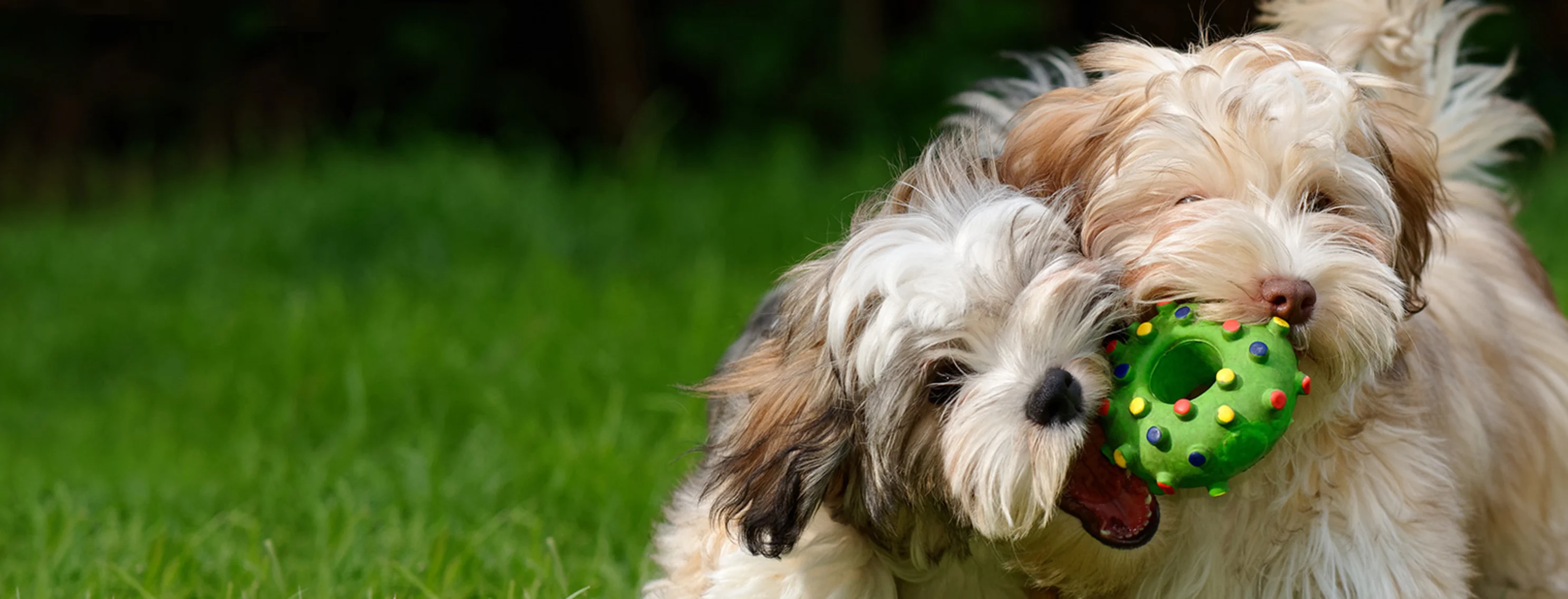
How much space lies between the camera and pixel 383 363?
560 centimetres

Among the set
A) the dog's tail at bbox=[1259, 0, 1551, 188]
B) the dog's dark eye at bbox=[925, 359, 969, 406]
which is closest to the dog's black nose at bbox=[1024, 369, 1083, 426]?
the dog's dark eye at bbox=[925, 359, 969, 406]

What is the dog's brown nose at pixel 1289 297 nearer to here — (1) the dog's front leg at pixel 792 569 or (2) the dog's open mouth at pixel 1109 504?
(2) the dog's open mouth at pixel 1109 504

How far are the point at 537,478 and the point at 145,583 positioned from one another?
1.21 m

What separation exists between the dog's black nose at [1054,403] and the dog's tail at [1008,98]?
25.9 inches

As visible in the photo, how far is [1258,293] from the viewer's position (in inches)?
91.8

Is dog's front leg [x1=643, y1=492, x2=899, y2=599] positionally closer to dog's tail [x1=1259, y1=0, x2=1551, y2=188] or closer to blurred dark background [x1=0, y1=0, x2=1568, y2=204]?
dog's tail [x1=1259, y1=0, x2=1551, y2=188]

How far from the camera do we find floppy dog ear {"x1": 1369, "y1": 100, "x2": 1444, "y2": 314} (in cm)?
275

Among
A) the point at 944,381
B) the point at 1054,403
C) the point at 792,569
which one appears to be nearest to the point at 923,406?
the point at 944,381

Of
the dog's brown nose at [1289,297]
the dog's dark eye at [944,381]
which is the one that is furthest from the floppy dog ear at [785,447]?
the dog's brown nose at [1289,297]

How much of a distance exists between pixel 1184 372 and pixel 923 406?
0.37 m

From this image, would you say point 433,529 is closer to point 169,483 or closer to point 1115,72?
point 169,483

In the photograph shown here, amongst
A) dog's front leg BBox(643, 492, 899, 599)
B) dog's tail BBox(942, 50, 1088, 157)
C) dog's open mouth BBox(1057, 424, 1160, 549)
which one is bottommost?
dog's front leg BBox(643, 492, 899, 599)

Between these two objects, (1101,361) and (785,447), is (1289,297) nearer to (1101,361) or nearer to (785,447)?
(1101,361)

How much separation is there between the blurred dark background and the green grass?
76cm
